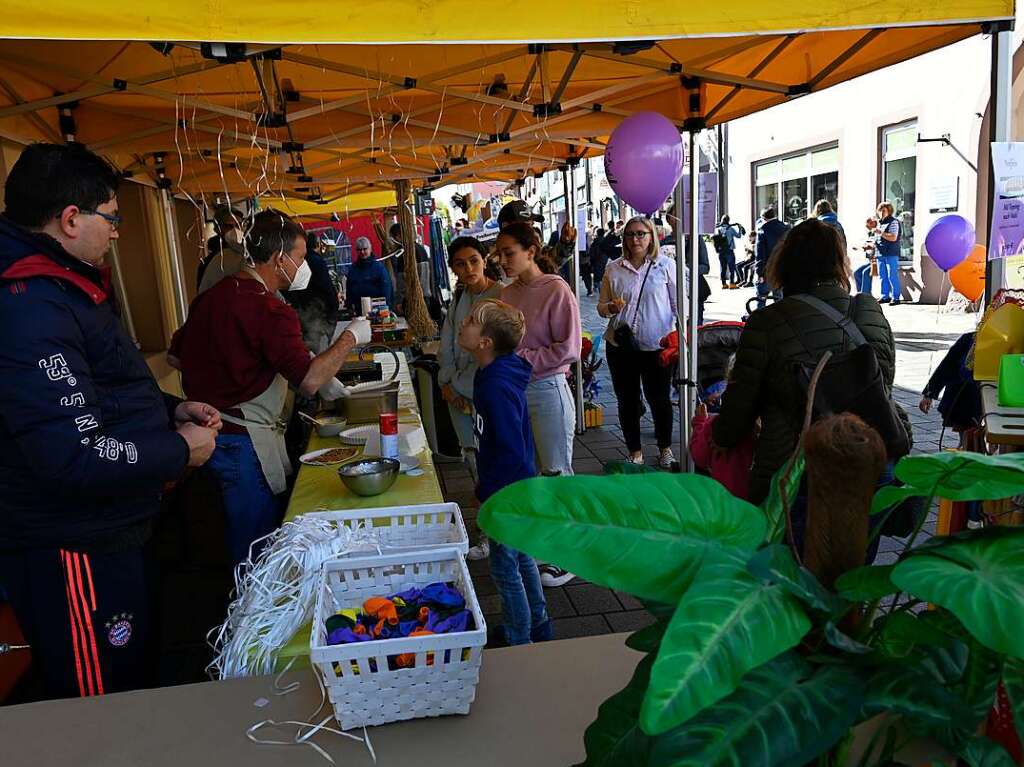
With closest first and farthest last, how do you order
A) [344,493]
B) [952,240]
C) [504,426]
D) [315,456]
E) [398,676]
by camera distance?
[398,676] < [344,493] < [504,426] < [315,456] < [952,240]

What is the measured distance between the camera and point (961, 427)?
3393 mm

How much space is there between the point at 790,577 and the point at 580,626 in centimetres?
293

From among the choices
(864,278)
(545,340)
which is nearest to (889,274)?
(864,278)

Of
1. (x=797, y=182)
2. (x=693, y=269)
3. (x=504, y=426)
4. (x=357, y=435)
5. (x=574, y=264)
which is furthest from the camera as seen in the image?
(x=797, y=182)

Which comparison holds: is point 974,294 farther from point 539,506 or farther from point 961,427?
point 539,506

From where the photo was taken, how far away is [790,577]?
0.59 meters

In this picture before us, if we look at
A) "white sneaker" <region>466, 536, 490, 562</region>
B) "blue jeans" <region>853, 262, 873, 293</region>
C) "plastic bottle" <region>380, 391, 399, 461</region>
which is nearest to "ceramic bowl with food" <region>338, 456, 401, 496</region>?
"plastic bottle" <region>380, 391, 399, 461</region>

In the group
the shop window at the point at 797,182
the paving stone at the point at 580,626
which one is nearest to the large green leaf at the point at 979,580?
the paving stone at the point at 580,626

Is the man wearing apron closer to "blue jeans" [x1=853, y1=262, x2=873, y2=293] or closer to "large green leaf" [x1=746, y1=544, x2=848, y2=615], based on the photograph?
"large green leaf" [x1=746, y1=544, x2=848, y2=615]

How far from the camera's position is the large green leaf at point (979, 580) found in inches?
21.0

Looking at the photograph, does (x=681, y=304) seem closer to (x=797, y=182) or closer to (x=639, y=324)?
(x=639, y=324)

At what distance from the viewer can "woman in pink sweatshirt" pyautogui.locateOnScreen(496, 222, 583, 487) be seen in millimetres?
3812

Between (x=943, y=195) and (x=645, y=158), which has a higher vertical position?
(x=943, y=195)

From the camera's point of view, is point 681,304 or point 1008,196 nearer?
point 1008,196
